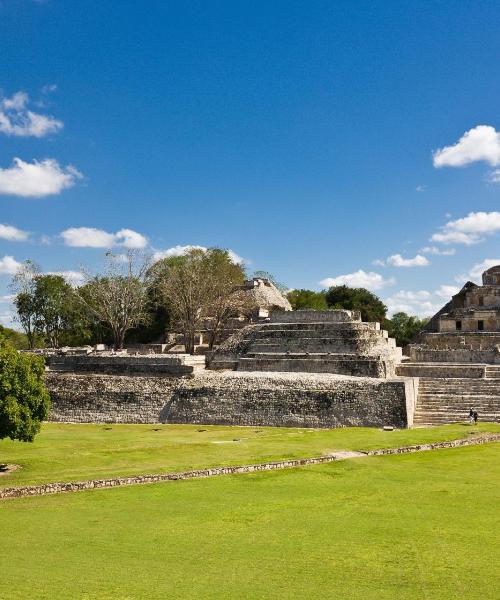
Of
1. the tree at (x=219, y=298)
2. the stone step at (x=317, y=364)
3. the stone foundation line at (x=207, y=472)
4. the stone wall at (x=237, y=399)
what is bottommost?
the stone foundation line at (x=207, y=472)

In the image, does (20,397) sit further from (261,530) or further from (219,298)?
(219,298)

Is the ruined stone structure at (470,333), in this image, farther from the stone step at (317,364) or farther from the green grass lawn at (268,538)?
the green grass lawn at (268,538)

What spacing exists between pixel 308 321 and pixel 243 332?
4281 mm

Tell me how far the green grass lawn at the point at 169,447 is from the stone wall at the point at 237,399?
133cm

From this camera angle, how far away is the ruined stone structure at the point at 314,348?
29.4 m

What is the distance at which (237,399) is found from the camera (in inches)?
1078

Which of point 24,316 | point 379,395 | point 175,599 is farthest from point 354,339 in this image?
point 24,316

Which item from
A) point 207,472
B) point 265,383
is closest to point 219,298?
point 265,383

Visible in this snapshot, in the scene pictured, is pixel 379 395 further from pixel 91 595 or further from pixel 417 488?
pixel 91 595

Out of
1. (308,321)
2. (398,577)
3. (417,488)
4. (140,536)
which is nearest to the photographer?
(398,577)

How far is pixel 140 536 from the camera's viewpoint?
10859 millimetres

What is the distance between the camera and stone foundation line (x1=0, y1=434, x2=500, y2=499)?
14.4 meters

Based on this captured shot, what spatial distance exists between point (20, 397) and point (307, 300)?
4348cm

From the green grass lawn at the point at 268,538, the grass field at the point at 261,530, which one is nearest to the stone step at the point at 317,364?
the grass field at the point at 261,530
